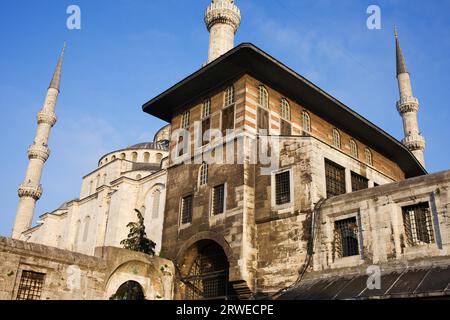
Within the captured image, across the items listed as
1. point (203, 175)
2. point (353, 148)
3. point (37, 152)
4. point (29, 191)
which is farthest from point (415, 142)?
point (29, 191)

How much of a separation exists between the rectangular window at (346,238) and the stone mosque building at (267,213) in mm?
32

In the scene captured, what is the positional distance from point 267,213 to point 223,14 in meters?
18.3

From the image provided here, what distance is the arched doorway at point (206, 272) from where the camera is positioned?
1720 centimetres

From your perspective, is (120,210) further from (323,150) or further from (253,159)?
(323,150)

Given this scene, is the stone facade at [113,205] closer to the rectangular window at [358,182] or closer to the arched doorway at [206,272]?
the arched doorway at [206,272]

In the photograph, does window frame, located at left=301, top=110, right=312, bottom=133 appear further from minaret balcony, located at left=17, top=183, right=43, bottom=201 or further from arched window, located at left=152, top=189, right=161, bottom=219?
minaret balcony, located at left=17, top=183, right=43, bottom=201

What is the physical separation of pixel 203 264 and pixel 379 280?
7822 millimetres

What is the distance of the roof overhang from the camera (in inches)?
722

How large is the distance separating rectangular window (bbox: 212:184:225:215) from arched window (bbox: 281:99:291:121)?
14.3 feet

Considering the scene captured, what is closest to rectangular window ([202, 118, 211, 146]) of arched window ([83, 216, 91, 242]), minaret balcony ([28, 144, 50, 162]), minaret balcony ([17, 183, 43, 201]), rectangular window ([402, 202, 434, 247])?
rectangular window ([402, 202, 434, 247])

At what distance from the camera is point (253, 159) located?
692 inches

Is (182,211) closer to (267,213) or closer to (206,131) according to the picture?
(206,131)

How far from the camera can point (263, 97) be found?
62.8ft
